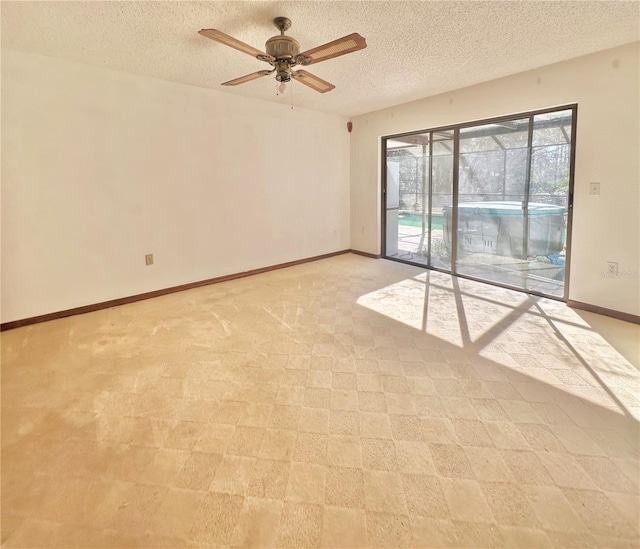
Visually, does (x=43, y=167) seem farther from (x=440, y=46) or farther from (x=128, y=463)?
(x=440, y=46)

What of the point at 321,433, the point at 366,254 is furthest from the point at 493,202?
the point at 321,433

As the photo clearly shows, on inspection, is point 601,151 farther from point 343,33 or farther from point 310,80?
point 310,80

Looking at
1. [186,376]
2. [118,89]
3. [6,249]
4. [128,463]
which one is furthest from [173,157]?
[128,463]

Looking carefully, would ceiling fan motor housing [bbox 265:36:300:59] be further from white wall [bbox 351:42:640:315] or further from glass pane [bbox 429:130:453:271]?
glass pane [bbox 429:130:453:271]

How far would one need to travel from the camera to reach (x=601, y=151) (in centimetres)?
324

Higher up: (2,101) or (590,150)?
(2,101)

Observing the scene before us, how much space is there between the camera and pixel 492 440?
1.75m

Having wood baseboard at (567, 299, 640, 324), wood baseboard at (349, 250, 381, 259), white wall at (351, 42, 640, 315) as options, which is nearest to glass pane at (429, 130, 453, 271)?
white wall at (351, 42, 640, 315)

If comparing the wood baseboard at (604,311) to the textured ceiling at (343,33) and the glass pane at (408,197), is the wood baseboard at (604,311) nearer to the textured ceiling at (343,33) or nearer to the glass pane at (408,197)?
the glass pane at (408,197)

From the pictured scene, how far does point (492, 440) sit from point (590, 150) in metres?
3.01

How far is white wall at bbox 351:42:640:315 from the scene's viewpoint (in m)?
3.08

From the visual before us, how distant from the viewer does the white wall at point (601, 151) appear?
3.08 meters

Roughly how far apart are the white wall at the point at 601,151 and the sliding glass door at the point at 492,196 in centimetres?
17

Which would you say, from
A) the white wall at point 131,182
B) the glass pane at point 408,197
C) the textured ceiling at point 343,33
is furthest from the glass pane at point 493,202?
the white wall at point 131,182
